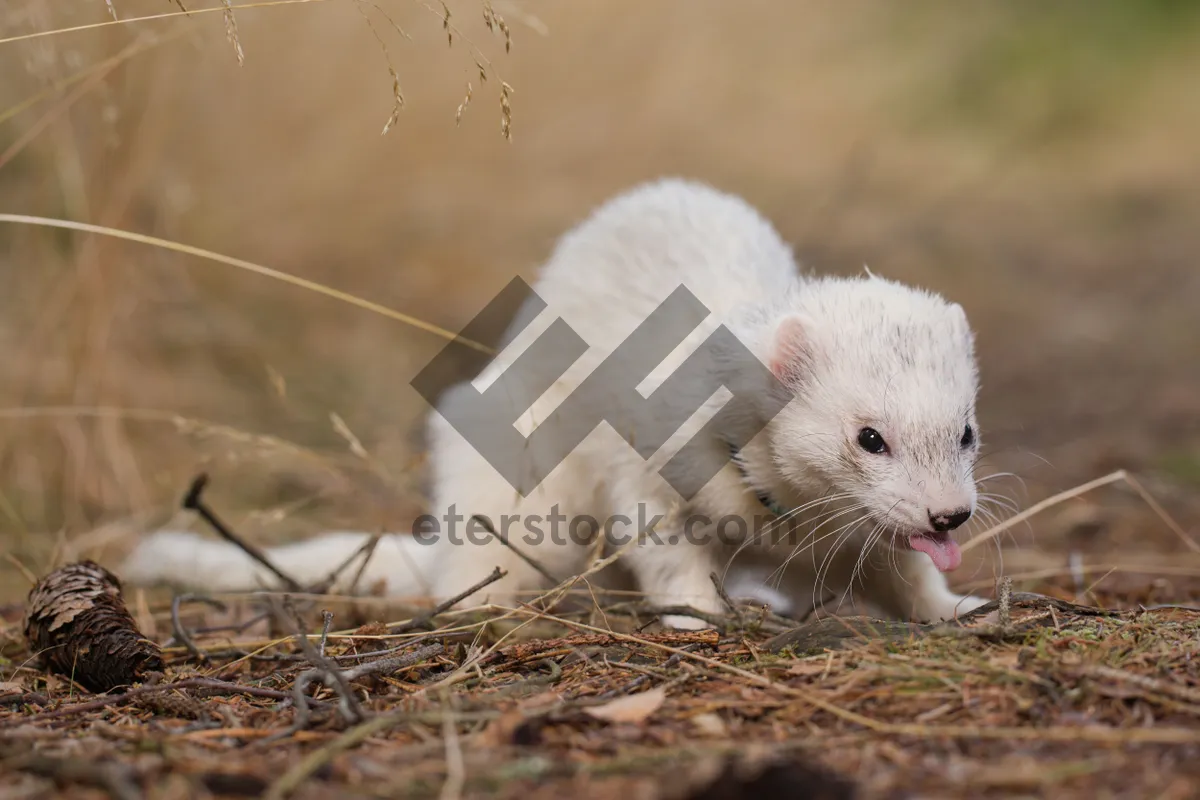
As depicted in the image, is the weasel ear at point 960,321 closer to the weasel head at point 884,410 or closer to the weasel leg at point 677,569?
the weasel head at point 884,410

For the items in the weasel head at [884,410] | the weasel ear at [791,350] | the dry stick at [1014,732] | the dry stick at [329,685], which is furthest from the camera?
the weasel ear at [791,350]

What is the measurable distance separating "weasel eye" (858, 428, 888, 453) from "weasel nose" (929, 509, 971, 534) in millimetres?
237

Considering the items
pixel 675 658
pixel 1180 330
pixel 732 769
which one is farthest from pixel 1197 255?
pixel 732 769

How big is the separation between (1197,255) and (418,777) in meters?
7.96

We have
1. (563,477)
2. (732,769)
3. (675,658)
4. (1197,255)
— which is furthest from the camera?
(1197,255)

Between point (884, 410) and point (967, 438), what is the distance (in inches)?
10.8

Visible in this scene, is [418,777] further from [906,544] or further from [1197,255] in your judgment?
[1197,255]

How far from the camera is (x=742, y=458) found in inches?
127

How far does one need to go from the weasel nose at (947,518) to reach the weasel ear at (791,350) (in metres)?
0.56

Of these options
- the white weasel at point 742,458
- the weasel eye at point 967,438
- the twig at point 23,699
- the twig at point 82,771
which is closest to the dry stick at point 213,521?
the white weasel at point 742,458

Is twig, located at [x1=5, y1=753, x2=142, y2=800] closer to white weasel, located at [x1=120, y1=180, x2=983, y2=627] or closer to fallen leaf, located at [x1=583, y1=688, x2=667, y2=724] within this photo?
fallen leaf, located at [x1=583, y1=688, x2=667, y2=724]

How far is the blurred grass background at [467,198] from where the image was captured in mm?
4766

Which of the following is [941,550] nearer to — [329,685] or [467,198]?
[329,685]

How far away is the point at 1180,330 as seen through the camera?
693 centimetres
